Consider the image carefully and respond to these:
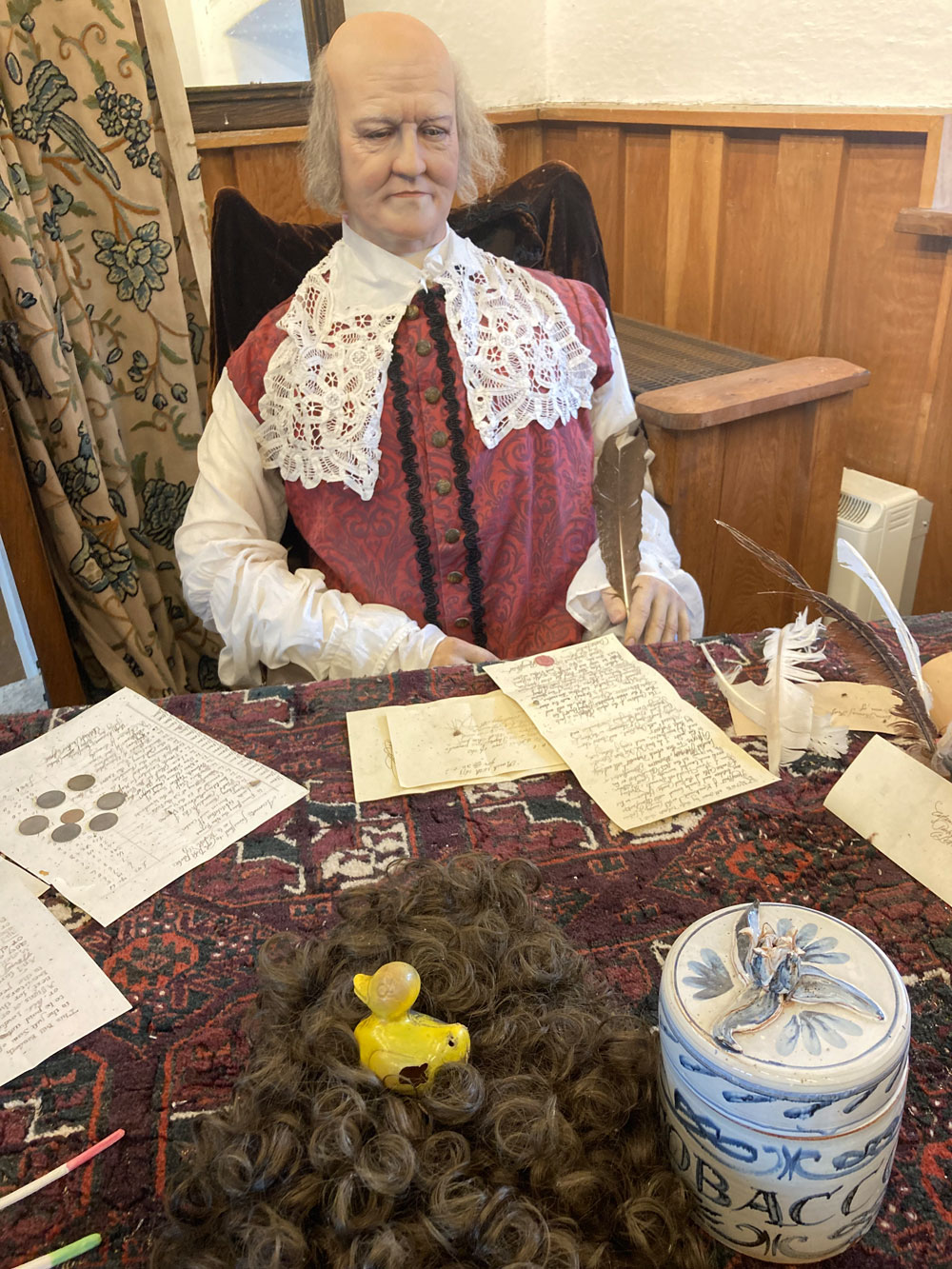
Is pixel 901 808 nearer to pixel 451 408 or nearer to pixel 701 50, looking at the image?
pixel 451 408

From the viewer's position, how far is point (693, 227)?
2.32 metres

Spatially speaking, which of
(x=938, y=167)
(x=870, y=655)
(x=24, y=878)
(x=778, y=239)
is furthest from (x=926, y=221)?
(x=24, y=878)

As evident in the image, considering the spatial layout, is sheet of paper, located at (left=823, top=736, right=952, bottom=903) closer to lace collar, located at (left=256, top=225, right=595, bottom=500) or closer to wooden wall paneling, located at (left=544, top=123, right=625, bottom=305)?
lace collar, located at (left=256, top=225, right=595, bottom=500)

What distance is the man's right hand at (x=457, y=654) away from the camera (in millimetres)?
1375

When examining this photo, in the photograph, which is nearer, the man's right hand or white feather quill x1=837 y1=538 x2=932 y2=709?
white feather quill x1=837 y1=538 x2=932 y2=709

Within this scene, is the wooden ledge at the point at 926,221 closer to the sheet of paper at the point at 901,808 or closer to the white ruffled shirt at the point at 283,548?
the white ruffled shirt at the point at 283,548

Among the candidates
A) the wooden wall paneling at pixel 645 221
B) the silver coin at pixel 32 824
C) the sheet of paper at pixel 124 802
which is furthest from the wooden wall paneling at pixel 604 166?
the silver coin at pixel 32 824

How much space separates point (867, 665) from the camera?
0.96 metres

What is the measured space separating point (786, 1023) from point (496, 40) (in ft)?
8.52

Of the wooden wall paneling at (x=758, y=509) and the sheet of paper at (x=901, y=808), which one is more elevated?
the sheet of paper at (x=901, y=808)

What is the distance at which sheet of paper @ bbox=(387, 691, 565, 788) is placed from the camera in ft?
3.25

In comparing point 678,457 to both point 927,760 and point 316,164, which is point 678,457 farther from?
point 927,760

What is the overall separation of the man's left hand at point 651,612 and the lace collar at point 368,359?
274 millimetres

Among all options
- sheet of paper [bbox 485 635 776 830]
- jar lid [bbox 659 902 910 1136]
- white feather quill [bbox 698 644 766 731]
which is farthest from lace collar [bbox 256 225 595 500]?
jar lid [bbox 659 902 910 1136]
